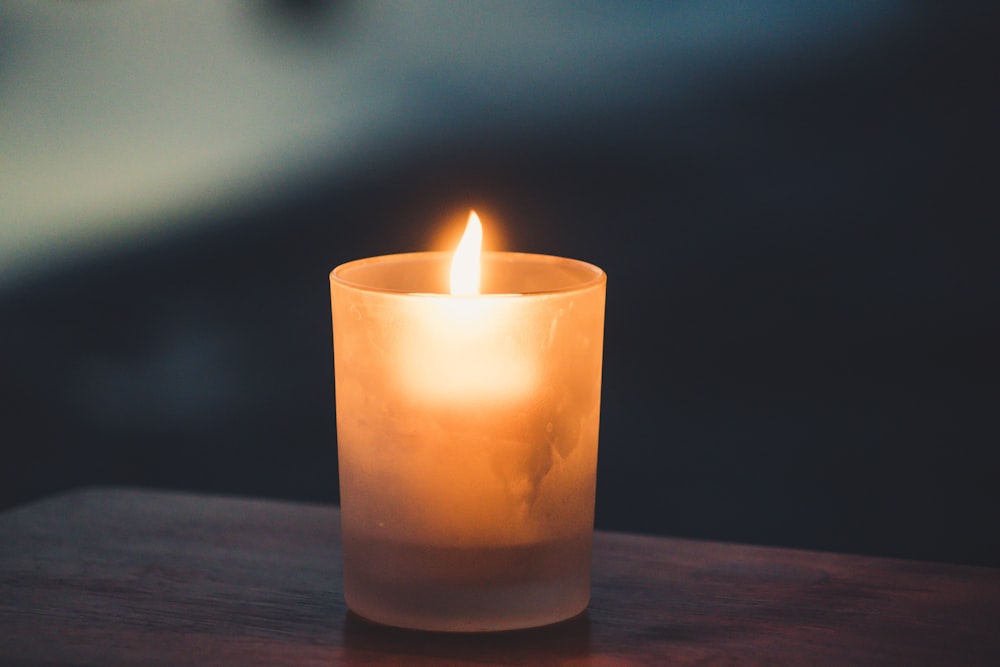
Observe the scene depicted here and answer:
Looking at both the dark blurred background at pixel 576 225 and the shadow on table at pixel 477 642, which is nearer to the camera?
the shadow on table at pixel 477 642

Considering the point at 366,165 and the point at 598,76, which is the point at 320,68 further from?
the point at 598,76

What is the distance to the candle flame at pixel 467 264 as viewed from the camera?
603 mm

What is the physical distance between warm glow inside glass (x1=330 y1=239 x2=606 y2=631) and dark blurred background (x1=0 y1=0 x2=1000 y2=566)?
85 cm

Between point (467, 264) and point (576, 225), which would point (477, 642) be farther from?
point (576, 225)

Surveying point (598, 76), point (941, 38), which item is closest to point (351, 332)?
point (598, 76)

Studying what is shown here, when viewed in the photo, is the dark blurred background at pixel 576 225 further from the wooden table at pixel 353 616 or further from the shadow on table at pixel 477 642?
the shadow on table at pixel 477 642

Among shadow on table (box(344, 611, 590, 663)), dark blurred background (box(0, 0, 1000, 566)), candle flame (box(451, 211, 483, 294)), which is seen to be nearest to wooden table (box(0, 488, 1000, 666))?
shadow on table (box(344, 611, 590, 663))

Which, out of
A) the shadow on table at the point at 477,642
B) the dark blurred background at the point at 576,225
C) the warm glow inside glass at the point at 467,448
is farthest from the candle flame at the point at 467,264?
the dark blurred background at the point at 576,225

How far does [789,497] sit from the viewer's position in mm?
1370

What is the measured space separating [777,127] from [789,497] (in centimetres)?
46

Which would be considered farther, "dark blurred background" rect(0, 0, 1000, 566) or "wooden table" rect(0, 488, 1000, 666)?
"dark blurred background" rect(0, 0, 1000, 566)

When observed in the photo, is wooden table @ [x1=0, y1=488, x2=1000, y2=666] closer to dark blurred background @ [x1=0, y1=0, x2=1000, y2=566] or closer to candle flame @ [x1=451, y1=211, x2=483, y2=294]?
candle flame @ [x1=451, y1=211, x2=483, y2=294]

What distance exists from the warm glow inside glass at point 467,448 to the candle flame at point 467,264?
56 mm

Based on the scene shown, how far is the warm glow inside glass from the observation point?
1.79ft
